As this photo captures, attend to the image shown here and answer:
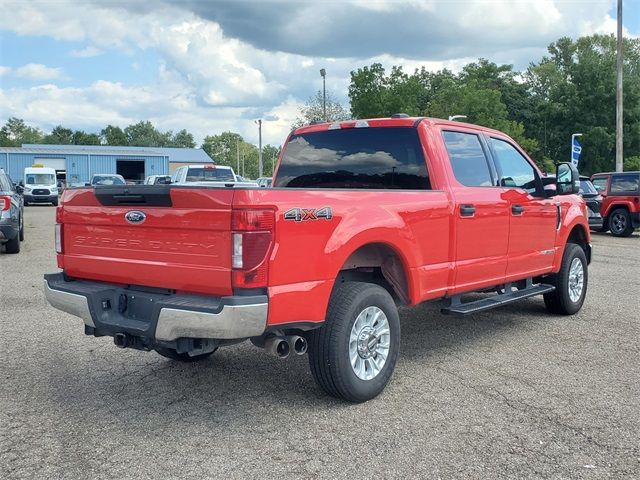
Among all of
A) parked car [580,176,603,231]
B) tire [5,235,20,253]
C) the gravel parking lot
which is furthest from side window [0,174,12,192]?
parked car [580,176,603,231]

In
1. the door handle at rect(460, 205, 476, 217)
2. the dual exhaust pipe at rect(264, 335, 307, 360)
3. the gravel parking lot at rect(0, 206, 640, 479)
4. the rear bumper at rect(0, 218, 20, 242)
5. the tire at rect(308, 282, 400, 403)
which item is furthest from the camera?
the rear bumper at rect(0, 218, 20, 242)

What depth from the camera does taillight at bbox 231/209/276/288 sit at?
373 cm

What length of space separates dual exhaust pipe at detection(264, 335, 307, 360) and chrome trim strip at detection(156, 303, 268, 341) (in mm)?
293

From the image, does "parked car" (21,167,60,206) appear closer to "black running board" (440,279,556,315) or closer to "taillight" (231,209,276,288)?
"black running board" (440,279,556,315)

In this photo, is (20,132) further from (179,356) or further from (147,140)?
(179,356)

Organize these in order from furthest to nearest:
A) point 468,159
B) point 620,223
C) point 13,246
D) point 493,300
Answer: point 620,223
point 13,246
point 493,300
point 468,159

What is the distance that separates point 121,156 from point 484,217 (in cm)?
6464

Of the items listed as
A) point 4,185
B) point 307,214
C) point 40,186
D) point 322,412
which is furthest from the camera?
point 40,186

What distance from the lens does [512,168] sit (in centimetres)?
649

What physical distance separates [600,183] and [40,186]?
28736 millimetres

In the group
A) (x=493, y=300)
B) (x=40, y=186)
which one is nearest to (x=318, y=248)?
(x=493, y=300)

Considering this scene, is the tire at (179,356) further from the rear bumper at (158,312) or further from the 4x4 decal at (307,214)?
the 4x4 decal at (307,214)

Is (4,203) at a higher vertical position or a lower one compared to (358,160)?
lower

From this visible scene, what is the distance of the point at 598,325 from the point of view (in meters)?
7.01
